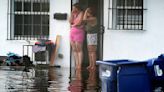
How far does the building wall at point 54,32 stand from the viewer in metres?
18.9

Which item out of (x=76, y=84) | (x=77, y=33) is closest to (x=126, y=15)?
(x=77, y=33)

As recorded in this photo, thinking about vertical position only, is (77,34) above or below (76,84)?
above

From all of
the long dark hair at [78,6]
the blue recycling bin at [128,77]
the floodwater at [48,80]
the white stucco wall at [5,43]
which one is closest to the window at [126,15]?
the long dark hair at [78,6]

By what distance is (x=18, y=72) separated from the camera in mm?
16953

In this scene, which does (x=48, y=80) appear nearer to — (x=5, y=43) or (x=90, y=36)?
(x=90, y=36)

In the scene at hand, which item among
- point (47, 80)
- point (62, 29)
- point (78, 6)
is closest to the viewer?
point (47, 80)

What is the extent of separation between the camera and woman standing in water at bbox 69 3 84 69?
709 inches

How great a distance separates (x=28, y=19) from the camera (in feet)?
64.4

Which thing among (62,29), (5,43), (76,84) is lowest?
(76,84)

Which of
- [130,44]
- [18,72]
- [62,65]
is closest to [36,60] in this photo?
[62,65]

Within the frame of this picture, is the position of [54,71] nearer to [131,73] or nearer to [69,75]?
[69,75]

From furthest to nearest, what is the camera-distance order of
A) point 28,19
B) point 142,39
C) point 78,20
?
point 28,19, point 142,39, point 78,20

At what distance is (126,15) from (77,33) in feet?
6.28

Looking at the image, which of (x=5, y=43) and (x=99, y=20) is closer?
(x=99, y=20)
